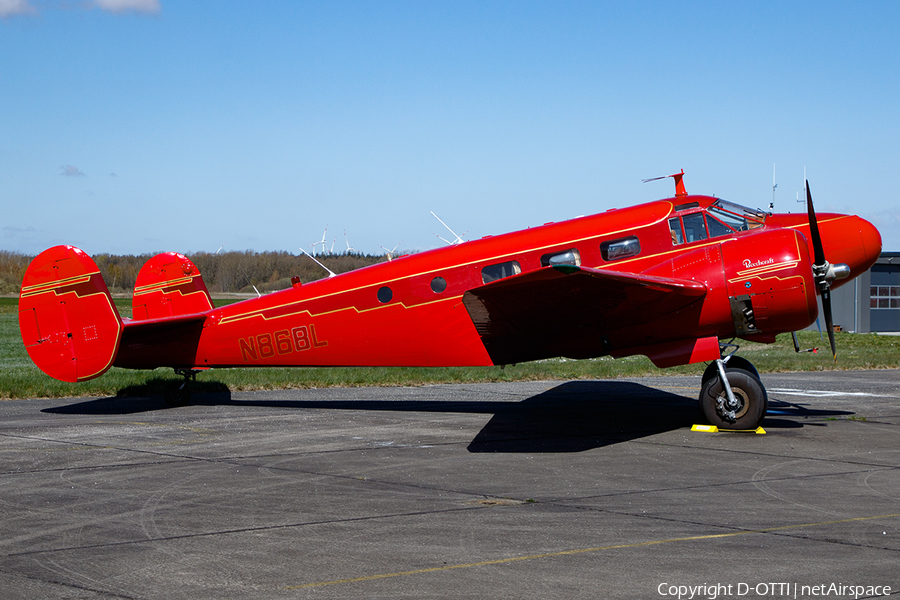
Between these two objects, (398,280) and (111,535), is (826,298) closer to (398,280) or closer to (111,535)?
(398,280)

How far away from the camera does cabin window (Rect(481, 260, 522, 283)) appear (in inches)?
508

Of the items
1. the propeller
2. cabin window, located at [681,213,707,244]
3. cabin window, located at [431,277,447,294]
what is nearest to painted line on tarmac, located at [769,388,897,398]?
the propeller

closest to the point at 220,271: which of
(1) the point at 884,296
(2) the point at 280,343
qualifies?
(1) the point at 884,296

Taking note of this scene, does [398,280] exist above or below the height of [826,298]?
above

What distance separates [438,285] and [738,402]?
507cm

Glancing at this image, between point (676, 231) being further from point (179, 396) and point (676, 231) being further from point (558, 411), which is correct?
point (179, 396)

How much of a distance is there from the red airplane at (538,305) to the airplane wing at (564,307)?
29 millimetres

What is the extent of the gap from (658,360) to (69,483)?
8337 mm

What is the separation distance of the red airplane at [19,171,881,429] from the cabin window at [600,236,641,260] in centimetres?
2

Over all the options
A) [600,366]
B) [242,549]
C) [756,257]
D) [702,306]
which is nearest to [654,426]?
Result: [702,306]

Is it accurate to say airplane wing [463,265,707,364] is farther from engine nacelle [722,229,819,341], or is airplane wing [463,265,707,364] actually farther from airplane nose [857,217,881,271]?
airplane nose [857,217,881,271]

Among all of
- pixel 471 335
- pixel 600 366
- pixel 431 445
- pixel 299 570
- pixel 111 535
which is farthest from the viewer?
pixel 600 366

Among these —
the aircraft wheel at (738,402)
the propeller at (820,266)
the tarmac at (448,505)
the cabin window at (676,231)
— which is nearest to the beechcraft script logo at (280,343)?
the tarmac at (448,505)

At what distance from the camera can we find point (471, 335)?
520 inches
